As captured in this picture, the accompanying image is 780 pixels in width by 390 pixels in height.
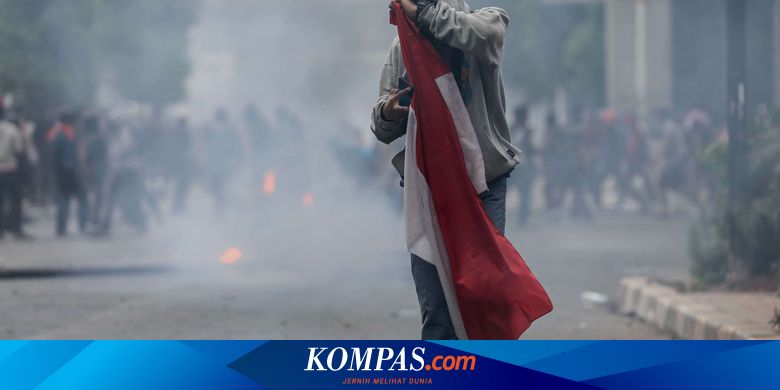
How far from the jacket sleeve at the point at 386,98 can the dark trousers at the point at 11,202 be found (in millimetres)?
11582

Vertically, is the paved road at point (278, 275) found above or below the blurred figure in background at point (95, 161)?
below

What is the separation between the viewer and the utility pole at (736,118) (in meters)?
8.10

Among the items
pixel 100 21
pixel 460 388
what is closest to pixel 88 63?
pixel 100 21

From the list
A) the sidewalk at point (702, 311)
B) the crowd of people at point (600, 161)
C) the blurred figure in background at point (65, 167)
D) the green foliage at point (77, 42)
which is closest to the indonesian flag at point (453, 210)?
the sidewalk at point (702, 311)

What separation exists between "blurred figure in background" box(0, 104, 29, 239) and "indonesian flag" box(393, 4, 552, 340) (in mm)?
11432

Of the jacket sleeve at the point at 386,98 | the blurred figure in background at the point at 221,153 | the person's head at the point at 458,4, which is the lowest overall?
the blurred figure in background at the point at 221,153

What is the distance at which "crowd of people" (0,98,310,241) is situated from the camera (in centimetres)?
1527

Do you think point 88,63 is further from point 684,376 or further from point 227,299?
point 684,376

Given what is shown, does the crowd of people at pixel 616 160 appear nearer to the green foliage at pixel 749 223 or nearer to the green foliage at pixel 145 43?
the green foliage at pixel 145 43

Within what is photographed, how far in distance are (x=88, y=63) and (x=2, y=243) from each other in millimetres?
9494

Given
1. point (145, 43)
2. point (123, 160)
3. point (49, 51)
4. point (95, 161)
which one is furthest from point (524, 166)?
point (49, 51)

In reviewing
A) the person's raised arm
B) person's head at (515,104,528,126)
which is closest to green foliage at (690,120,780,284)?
the person's raised arm

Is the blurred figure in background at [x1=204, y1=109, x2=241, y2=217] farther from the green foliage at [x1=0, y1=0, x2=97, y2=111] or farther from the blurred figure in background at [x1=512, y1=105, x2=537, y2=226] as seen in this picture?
the green foliage at [x1=0, y1=0, x2=97, y2=111]

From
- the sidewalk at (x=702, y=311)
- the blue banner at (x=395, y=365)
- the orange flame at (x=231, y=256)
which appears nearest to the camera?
the blue banner at (x=395, y=365)
